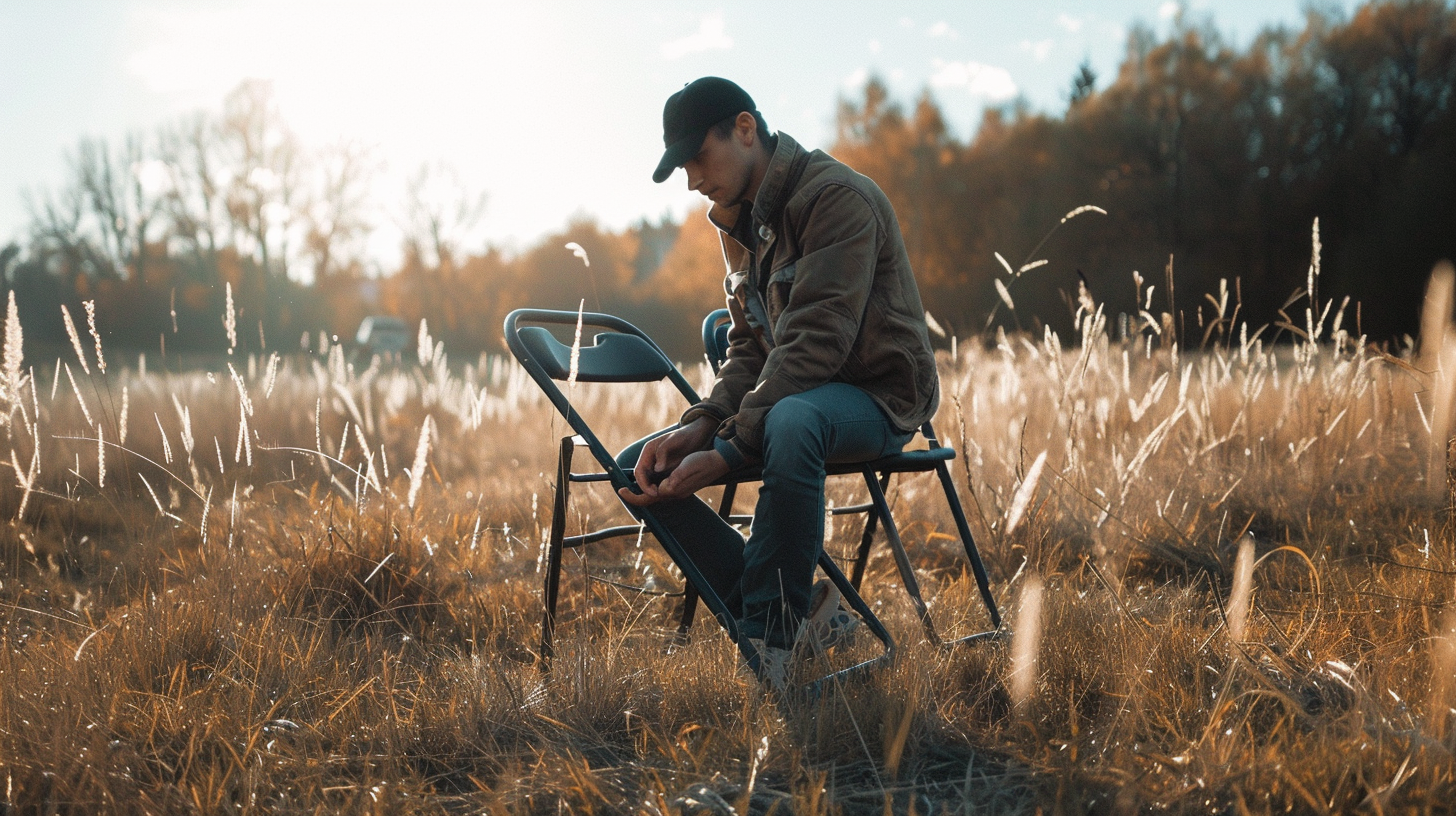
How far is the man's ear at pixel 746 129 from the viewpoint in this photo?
2.26m

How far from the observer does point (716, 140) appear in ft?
7.34

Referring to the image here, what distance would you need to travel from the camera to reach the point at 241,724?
182 centimetres

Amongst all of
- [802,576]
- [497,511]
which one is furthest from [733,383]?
[497,511]

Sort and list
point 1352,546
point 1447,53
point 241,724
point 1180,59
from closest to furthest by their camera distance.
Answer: point 241,724 → point 1352,546 → point 1447,53 → point 1180,59

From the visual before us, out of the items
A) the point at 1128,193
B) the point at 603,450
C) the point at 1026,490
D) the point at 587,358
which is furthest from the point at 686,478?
the point at 1128,193

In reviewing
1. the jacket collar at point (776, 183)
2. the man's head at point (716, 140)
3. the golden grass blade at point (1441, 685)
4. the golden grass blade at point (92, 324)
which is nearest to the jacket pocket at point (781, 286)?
the jacket collar at point (776, 183)

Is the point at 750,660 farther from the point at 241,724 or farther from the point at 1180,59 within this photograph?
the point at 1180,59

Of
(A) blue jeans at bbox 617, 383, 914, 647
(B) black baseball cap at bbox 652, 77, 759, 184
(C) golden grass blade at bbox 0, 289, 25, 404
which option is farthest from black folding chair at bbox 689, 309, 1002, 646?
(C) golden grass blade at bbox 0, 289, 25, 404

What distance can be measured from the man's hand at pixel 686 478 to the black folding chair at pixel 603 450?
0.03 m

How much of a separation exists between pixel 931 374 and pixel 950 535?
1.46 metres

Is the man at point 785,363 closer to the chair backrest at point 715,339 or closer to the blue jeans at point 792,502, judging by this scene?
the blue jeans at point 792,502

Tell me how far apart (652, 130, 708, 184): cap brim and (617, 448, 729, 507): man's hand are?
680 millimetres

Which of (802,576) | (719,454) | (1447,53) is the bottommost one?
(802,576)

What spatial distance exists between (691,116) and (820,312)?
0.58 meters
